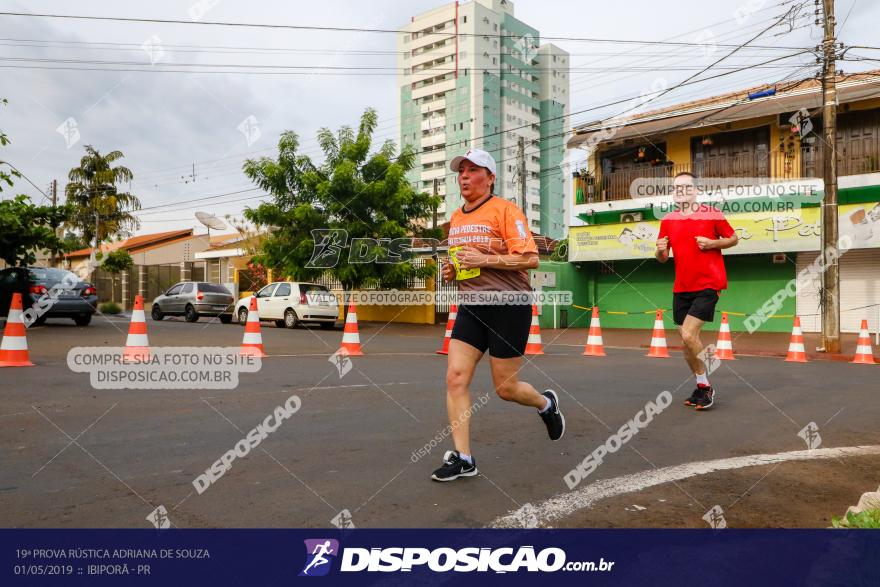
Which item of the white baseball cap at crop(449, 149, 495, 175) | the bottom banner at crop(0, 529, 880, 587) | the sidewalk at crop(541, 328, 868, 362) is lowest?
the sidewalk at crop(541, 328, 868, 362)

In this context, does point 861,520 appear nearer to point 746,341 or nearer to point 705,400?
point 705,400

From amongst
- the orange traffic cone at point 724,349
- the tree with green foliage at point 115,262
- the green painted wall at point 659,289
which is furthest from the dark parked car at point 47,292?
the tree with green foliage at point 115,262

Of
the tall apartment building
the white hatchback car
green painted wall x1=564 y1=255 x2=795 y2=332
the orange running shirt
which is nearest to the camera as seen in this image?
the orange running shirt

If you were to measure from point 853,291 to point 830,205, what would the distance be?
7635 millimetres

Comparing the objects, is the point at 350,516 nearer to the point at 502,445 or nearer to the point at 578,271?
the point at 502,445

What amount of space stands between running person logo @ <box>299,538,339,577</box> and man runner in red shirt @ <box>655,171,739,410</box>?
14.1ft

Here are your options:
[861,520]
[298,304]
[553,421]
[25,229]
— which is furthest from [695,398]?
[298,304]

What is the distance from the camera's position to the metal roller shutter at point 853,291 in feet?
61.5

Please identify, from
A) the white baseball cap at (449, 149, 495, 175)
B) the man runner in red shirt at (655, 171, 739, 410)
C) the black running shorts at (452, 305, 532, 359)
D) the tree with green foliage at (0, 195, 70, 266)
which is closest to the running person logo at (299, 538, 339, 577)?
the black running shorts at (452, 305, 532, 359)

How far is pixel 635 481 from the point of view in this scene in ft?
11.6

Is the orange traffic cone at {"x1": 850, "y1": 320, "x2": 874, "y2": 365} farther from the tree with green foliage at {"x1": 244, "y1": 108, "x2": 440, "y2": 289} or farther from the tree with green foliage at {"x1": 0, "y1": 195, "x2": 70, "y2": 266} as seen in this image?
the tree with green foliage at {"x1": 0, "y1": 195, "x2": 70, "y2": 266}

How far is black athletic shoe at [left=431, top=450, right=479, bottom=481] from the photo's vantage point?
3.50 metres

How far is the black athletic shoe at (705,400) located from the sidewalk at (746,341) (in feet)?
26.3

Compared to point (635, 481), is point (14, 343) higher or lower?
higher
